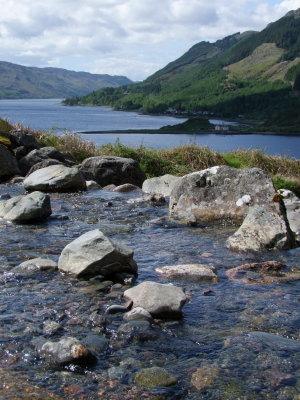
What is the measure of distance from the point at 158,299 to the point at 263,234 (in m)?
5.14

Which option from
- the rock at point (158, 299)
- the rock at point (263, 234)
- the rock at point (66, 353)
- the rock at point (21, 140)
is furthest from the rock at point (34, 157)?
the rock at point (66, 353)

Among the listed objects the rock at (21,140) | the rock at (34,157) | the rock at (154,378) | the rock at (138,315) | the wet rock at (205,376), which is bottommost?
the wet rock at (205,376)

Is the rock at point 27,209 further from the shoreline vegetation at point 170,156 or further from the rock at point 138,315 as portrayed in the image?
the shoreline vegetation at point 170,156

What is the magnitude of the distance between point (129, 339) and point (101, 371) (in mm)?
900

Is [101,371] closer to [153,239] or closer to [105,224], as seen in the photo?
[153,239]

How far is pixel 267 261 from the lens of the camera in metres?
10.4

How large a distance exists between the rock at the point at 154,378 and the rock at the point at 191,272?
3.63m

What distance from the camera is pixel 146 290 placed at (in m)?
7.75

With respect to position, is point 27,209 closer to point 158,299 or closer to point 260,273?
point 260,273

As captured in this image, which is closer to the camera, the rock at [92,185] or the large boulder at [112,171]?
the rock at [92,185]

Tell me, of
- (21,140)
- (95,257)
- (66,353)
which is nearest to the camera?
(66,353)

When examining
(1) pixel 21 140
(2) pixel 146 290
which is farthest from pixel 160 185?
(2) pixel 146 290

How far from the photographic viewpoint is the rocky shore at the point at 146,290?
5719mm

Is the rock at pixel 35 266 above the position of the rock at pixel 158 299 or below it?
below
